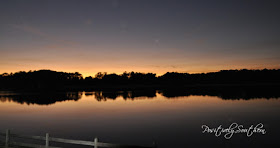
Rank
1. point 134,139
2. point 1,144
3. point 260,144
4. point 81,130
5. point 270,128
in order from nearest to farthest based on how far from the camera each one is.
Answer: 1. point 1,144
2. point 260,144
3. point 134,139
4. point 270,128
5. point 81,130

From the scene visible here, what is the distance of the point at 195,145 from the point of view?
2278 centimetres

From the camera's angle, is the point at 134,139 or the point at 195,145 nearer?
the point at 195,145

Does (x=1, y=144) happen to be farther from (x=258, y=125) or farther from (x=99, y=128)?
(x=258, y=125)

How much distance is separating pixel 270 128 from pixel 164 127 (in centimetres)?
1391

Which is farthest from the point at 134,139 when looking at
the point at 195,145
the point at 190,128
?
the point at 190,128

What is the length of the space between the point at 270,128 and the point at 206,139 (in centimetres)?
1088

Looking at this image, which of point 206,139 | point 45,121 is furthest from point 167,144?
point 45,121

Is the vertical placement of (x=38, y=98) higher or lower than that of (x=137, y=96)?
higher

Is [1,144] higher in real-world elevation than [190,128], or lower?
higher

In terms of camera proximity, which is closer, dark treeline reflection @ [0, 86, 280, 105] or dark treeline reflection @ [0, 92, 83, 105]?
dark treeline reflection @ [0, 92, 83, 105]

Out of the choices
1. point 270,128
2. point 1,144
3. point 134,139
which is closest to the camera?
point 1,144

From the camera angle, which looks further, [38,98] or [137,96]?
[137,96]

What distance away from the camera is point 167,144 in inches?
924

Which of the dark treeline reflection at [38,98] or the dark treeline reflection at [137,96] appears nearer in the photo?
the dark treeline reflection at [38,98]
